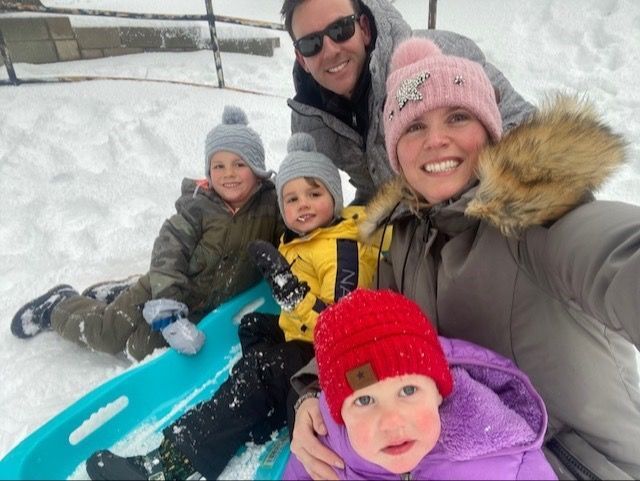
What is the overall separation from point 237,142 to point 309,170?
416 mm

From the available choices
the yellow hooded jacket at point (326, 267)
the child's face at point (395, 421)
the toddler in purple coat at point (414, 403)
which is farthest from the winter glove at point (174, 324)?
the child's face at point (395, 421)

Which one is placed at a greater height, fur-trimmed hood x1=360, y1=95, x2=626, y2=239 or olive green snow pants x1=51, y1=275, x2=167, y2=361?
fur-trimmed hood x1=360, y1=95, x2=626, y2=239

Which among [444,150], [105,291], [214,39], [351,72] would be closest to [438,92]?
[444,150]

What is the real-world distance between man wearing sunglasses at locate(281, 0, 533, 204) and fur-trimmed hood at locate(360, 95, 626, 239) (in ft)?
1.92

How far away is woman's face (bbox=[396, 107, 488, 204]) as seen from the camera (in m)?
1.12

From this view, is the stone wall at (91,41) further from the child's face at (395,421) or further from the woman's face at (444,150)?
the child's face at (395,421)

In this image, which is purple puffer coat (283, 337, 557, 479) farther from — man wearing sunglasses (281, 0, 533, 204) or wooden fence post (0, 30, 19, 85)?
wooden fence post (0, 30, 19, 85)

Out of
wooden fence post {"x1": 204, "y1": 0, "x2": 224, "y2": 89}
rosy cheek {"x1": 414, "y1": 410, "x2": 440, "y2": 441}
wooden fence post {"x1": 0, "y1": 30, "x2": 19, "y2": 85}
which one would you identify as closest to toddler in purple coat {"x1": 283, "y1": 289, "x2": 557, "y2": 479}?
rosy cheek {"x1": 414, "y1": 410, "x2": 440, "y2": 441}

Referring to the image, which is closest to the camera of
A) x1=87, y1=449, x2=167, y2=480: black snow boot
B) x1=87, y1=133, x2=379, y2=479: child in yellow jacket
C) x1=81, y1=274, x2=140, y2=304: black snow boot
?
x1=87, y1=449, x2=167, y2=480: black snow boot

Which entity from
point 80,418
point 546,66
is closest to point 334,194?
point 80,418

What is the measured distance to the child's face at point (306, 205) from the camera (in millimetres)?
1772

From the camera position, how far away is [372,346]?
34.3 inches

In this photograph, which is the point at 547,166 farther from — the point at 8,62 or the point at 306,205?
the point at 8,62

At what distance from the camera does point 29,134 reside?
342 cm
